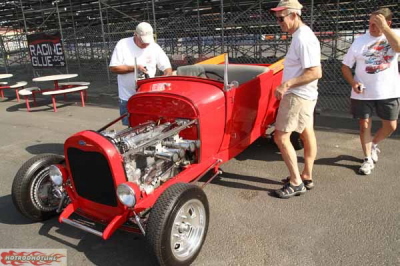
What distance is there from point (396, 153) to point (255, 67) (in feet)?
7.41

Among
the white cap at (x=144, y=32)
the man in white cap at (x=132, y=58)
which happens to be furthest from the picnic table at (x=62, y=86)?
the white cap at (x=144, y=32)

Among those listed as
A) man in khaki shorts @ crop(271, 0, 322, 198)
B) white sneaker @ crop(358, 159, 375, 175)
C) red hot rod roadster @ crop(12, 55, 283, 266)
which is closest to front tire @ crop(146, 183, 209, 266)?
red hot rod roadster @ crop(12, 55, 283, 266)

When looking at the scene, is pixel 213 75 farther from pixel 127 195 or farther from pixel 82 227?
pixel 82 227

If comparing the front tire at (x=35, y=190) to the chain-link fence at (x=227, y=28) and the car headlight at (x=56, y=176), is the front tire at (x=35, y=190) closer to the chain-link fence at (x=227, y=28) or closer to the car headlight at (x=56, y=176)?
the car headlight at (x=56, y=176)

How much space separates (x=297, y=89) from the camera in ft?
10.8

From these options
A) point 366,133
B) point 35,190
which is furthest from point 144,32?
point 366,133

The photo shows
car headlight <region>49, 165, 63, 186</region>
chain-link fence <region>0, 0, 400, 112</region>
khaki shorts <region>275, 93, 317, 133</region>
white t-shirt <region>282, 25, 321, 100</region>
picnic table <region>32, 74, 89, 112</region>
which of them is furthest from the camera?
chain-link fence <region>0, 0, 400, 112</region>

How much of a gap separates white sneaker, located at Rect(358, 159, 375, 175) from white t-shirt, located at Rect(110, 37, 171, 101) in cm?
286

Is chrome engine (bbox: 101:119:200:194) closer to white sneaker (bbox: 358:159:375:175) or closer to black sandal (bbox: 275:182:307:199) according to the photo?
black sandal (bbox: 275:182:307:199)

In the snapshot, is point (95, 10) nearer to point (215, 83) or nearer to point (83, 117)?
point (83, 117)

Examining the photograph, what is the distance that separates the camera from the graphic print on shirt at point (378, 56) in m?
3.57

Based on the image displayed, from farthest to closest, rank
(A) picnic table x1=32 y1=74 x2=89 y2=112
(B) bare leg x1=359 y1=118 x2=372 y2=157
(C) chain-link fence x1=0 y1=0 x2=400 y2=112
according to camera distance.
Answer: (C) chain-link fence x1=0 y1=0 x2=400 y2=112 → (A) picnic table x1=32 y1=74 x2=89 y2=112 → (B) bare leg x1=359 y1=118 x2=372 y2=157

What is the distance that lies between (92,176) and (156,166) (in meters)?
0.57

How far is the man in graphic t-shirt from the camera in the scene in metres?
3.57
